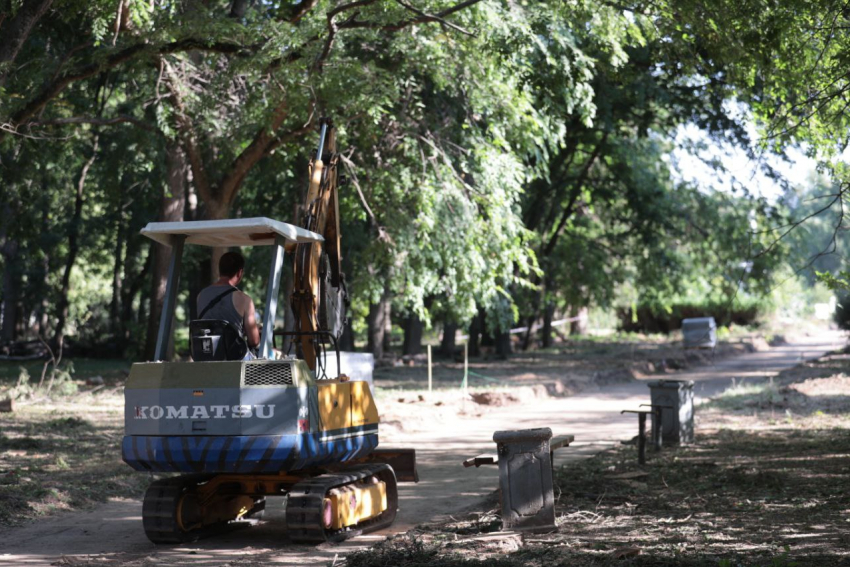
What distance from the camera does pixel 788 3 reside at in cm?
1038

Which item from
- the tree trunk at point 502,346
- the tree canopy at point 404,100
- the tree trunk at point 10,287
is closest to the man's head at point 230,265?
the tree canopy at point 404,100

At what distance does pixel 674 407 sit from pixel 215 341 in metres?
8.14

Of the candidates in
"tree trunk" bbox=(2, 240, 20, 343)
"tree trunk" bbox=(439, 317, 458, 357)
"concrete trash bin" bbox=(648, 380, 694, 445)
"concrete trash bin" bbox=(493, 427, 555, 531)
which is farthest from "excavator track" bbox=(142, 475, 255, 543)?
"tree trunk" bbox=(2, 240, 20, 343)

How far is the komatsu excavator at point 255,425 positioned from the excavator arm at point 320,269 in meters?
0.02

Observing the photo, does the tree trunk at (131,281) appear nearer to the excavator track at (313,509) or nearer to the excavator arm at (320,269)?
the excavator arm at (320,269)

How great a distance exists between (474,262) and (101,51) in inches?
304

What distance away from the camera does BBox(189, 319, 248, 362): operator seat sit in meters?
8.42

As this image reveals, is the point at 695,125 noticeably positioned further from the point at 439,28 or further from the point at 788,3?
the point at 788,3

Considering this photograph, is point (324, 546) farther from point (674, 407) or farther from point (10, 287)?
point (10, 287)

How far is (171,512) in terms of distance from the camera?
→ 8.62 m

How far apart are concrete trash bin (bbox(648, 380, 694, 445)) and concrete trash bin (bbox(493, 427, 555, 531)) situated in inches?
235

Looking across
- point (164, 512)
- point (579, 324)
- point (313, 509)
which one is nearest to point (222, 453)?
point (313, 509)

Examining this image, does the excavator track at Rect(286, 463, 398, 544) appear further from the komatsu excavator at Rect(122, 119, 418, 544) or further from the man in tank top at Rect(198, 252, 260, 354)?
the man in tank top at Rect(198, 252, 260, 354)

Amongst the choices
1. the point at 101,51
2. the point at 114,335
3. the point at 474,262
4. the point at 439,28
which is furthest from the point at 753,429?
the point at 114,335
